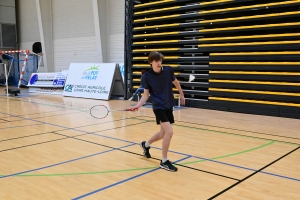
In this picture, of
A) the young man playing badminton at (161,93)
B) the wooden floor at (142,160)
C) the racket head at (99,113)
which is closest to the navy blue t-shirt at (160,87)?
the young man playing badminton at (161,93)

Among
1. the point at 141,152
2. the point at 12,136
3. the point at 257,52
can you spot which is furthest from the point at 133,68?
the point at 141,152

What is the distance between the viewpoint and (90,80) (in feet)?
42.0

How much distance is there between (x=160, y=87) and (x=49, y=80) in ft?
38.4

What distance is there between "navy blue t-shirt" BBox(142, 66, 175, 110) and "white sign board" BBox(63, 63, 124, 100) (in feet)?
26.6

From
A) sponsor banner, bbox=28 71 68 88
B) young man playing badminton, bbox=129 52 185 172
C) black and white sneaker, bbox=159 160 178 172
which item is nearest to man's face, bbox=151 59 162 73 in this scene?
young man playing badminton, bbox=129 52 185 172

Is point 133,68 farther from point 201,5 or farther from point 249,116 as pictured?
point 249,116

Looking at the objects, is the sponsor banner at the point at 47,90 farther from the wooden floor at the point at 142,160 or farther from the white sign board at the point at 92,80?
the wooden floor at the point at 142,160

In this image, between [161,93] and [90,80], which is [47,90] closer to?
[90,80]

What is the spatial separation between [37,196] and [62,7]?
1511 centimetres

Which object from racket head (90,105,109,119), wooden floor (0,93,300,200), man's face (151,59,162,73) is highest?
man's face (151,59,162,73)

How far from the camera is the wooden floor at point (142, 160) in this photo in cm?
332

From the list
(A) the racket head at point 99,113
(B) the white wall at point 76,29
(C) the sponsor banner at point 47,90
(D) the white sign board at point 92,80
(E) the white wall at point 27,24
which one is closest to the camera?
(A) the racket head at point 99,113

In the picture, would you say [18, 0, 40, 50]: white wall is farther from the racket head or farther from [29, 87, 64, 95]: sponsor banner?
the racket head

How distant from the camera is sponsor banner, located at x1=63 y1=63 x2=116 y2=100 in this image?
40.2 ft
